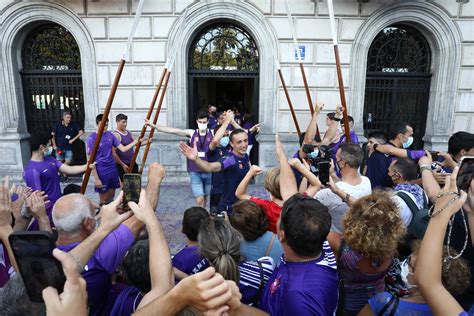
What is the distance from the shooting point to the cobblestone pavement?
202 inches

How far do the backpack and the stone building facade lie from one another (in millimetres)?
5384

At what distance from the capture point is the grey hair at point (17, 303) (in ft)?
4.24

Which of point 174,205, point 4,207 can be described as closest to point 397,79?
point 174,205

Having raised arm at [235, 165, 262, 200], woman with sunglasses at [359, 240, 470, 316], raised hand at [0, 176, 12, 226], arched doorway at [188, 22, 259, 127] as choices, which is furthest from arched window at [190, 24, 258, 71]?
woman with sunglasses at [359, 240, 470, 316]

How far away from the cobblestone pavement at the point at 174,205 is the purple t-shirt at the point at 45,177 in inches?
66.6

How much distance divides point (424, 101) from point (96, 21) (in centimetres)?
816

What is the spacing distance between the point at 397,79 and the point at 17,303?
8.74 metres

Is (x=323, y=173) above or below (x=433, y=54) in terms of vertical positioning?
below

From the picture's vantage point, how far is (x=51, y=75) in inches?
324

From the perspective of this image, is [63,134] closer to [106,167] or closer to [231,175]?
[106,167]

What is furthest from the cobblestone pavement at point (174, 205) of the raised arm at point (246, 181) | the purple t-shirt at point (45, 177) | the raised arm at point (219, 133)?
the raised arm at point (246, 181)

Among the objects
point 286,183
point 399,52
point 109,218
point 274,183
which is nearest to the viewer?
point 109,218

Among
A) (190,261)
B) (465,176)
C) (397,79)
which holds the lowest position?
(190,261)

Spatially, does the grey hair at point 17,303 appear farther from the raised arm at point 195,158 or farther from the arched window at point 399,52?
the arched window at point 399,52
